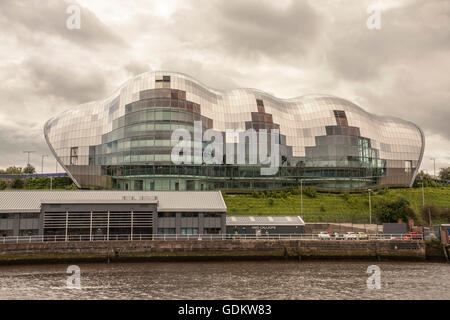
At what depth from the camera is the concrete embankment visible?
48906 millimetres

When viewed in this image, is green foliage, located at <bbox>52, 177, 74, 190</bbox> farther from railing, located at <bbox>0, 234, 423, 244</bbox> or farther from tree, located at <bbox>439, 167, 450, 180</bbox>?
tree, located at <bbox>439, 167, 450, 180</bbox>

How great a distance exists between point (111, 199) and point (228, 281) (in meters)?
25.1

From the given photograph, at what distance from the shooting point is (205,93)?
335 feet

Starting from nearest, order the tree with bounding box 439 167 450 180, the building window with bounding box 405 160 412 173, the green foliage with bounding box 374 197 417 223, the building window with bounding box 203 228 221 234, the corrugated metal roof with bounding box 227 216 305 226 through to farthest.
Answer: the building window with bounding box 203 228 221 234, the corrugated metal roof with bounding box 227 216 305 226, the green foliage with bounding box 374 197 417 223, the building window with bounding box 405 160 412 173, the tree with bounding box 439 167 450 180

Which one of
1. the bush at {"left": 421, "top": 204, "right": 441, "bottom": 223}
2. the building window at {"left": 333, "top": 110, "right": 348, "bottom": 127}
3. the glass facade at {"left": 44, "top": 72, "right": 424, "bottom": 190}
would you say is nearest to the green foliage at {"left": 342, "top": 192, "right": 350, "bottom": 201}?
the glass facade at {"left": 44, "top": 72, "right": 424, "bottom": 190}

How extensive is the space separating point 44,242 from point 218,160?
170ft

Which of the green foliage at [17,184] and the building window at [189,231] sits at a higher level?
the green foliage at [17,184]

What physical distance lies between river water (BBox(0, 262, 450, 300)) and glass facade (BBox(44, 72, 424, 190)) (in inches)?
1813

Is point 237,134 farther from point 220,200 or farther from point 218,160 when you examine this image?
point 220,200

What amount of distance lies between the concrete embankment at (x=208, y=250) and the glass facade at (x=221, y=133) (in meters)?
41.4
